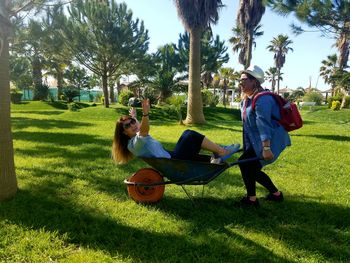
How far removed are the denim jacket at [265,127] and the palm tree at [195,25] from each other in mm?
12369

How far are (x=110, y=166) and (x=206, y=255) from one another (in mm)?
3652

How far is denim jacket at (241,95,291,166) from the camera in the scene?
145 inches

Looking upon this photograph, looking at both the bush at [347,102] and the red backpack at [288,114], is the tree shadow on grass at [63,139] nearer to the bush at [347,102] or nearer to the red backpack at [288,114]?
the red backpack at [288,114]

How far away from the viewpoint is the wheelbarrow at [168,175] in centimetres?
381

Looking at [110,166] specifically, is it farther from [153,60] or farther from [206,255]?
[153,60]

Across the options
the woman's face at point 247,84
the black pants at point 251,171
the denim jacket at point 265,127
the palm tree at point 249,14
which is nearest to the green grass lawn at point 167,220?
the black pants at point 251,171

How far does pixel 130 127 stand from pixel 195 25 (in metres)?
12.7

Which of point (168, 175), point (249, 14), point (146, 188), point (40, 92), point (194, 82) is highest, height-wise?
point (249, 14)

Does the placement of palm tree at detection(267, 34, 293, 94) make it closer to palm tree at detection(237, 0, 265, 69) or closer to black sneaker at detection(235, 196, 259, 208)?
palm tree at detection(237, 0, 265, 69)

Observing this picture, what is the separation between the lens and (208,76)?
42.8 metres

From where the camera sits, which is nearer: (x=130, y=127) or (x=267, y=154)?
(x=267, y=154)

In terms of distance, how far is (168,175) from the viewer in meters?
4.00

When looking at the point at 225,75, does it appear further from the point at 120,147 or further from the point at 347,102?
the point at 120,147

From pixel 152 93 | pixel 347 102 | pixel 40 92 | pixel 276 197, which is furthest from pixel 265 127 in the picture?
pixel 40 92
